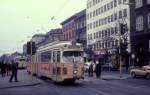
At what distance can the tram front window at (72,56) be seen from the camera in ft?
97.2

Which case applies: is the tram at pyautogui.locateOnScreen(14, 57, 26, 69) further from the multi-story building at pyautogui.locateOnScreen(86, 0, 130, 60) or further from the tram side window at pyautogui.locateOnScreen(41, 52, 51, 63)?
the tram side window at pyautogui.locateOnScreen(41, 52, 51, 63)

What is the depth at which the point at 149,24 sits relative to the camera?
6431cm

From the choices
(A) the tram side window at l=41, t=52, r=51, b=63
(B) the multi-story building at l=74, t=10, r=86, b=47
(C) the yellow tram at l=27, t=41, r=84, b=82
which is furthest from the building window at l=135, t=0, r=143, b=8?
(C) the yellow tram at l=27, t=41, r=84, b=82

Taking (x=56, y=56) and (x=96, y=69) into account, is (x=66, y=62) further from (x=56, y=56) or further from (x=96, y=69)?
(x=96, y=69)

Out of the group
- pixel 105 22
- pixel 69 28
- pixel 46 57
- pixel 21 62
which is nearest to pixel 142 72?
pixel 46 57

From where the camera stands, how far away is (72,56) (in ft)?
98.5

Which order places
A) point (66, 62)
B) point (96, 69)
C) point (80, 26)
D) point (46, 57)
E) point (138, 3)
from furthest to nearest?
point (80, 26), point (138, 3), point (96, 69), point (46, 57), point (66, 62)

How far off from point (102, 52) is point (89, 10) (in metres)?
14.8

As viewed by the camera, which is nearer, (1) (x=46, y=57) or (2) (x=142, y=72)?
(1) (x=46, y=57)

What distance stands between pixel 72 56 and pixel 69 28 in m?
84.4

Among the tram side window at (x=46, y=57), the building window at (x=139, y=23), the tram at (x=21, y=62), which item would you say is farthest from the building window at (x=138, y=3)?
the tram side window at (x=46, y=57)

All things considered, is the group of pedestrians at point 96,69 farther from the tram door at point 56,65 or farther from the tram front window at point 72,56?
the tram front window at point 72,56

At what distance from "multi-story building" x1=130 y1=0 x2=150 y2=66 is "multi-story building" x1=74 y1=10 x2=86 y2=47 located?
32.7 m

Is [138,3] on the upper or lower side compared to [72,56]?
upper
